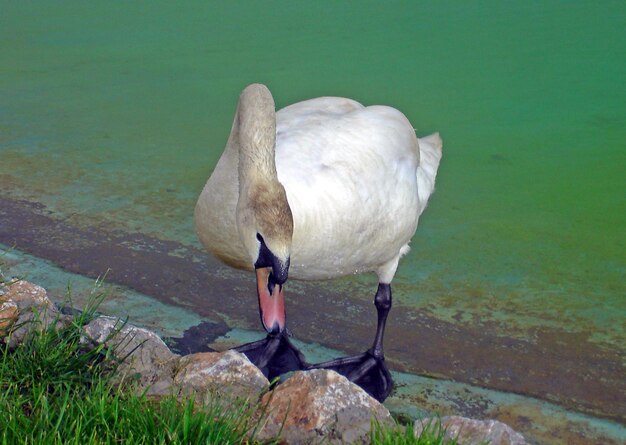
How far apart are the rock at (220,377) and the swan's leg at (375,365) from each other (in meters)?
0.55

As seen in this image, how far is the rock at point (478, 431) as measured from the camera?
2.49 m

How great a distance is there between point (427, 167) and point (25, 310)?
1.85 meters

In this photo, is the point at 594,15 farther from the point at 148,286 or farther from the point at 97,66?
the point at 148,286

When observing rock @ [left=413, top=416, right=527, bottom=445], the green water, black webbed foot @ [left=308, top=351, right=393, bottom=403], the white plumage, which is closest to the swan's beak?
the white plumage

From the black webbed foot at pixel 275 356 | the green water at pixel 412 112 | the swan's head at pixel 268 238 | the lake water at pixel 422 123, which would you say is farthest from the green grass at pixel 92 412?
the green water at pixel 412 112

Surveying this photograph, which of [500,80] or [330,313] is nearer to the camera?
[330,313]

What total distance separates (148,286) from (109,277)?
18cm

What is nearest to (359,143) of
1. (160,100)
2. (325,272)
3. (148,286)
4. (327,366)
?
(325,272)

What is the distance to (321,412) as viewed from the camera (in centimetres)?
257

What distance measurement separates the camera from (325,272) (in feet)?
11.0

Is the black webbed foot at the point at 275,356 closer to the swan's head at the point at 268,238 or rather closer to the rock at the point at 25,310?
the swan's head at the point at 268,238

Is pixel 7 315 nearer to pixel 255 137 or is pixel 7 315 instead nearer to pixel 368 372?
pixel 255 137

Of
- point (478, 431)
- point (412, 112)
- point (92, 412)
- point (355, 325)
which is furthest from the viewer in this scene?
point (412, 112)

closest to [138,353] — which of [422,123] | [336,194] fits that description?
[336,194]
